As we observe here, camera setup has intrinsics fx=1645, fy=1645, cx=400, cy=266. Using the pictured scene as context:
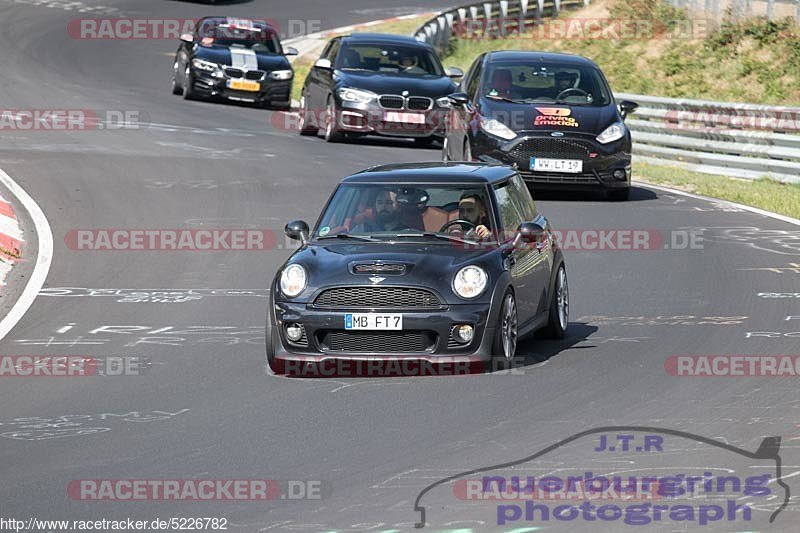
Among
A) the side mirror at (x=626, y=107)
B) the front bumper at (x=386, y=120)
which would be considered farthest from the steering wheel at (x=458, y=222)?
the front bumper at (x=386, y=120)

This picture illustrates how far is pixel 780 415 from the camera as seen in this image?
31.9 ft

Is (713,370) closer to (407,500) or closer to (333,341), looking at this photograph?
(333,341)

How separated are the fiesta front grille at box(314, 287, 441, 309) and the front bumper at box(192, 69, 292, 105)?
69.0 ft

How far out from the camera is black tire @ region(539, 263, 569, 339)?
1265 centimetres

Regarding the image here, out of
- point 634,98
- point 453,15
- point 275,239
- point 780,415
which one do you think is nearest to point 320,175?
point 275,239

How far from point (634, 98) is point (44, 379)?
17.8 metres

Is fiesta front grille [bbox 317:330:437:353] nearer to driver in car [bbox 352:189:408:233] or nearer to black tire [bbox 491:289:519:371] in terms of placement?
black tire [bbox 491:289:519:371]

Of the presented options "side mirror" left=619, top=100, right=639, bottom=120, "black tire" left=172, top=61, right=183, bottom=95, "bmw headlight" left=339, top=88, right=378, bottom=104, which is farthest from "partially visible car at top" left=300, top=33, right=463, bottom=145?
"black tire" left=172, top=61, right=183, bottom=95

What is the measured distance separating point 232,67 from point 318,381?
69.4 ft

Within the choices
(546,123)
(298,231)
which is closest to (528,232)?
(298,231)

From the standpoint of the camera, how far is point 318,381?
36.0 ft

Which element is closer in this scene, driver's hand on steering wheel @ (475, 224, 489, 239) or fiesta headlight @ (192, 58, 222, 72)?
driver's hand on steering wheel @ (475, 224, 489, 239)

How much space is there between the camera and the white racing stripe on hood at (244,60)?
3147cm

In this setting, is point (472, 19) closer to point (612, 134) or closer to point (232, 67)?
point (232, 67)
